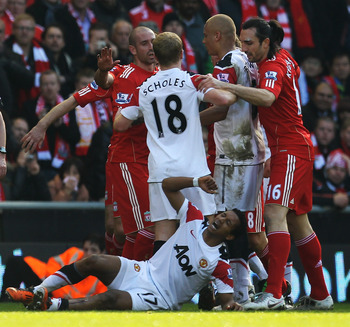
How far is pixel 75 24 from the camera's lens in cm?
1425

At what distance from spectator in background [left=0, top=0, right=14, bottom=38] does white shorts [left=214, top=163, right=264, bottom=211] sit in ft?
17.5

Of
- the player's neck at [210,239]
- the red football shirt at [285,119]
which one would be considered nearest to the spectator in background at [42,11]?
the red football shirt at [285,119]

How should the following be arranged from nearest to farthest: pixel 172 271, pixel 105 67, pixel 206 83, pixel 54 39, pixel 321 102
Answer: pixel 172 271, pixel 206 83, pixel 105 67, pixel 54 39, pixel 321 102

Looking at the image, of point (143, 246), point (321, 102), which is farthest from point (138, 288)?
point (321, 102)

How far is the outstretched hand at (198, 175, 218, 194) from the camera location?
841 cm

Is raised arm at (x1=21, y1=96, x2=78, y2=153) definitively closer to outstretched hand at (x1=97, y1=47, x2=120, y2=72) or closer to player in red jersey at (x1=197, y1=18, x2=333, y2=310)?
outstretched hand at (x1=97, y1=47, x2=120, y2=72)

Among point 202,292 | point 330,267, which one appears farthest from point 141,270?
point 330,267

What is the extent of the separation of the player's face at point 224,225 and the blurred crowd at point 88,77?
125 inches

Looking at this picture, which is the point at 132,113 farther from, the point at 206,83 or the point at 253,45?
the point at 253,45

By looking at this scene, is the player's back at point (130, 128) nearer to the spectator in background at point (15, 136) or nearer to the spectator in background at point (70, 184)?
the spectator in background at point (70, 184)

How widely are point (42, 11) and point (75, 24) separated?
547 mm

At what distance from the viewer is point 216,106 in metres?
9.23

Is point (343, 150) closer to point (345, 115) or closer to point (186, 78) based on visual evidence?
Result: point (345, 115)

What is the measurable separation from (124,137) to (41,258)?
6.38 ft
